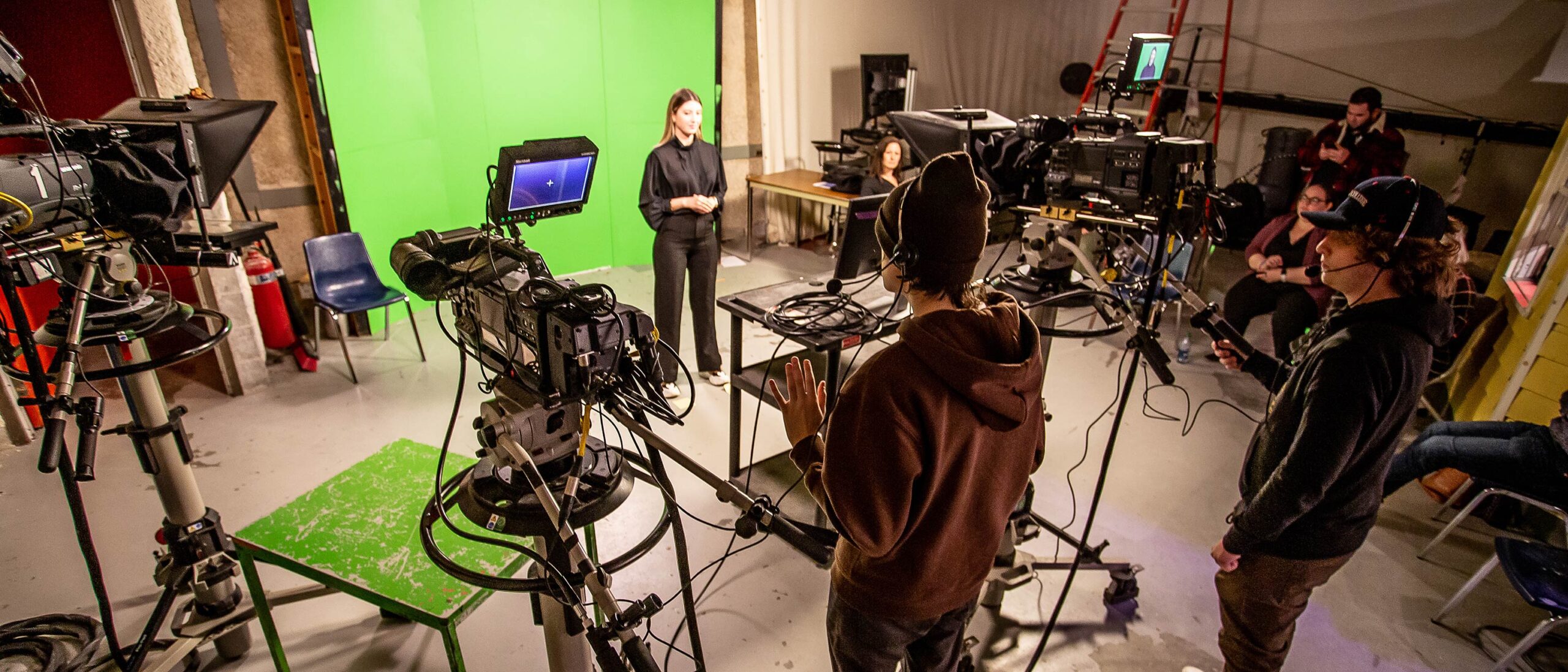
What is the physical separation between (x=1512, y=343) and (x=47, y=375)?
15.6ft

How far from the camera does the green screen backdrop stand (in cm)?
422

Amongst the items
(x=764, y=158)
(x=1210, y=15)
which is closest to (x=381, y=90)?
(x=764, y=158)

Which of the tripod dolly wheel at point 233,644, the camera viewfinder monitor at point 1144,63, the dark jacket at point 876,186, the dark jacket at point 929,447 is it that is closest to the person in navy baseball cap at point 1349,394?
the dark jacket at point 929,447

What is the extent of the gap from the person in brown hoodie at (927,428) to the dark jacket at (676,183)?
2.41m

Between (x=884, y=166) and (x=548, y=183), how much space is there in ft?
12.4

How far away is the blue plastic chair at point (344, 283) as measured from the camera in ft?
12.8

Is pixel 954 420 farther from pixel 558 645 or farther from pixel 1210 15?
pixel 1210 15

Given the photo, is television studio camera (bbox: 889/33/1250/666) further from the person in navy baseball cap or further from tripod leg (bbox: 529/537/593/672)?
tripod leg (bbox: 529/537/593/672)

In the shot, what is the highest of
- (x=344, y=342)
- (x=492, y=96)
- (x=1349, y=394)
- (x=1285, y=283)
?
(x=492, y=96)

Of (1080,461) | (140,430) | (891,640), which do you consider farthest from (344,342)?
(1080,461)

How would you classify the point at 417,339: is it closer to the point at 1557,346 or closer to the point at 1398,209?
the point at 1398,209

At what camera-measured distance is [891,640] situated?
1439mm

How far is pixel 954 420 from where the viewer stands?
1192mm

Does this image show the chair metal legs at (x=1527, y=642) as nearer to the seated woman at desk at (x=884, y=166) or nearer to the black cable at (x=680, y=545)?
the black cable at (x=680, y=545)
